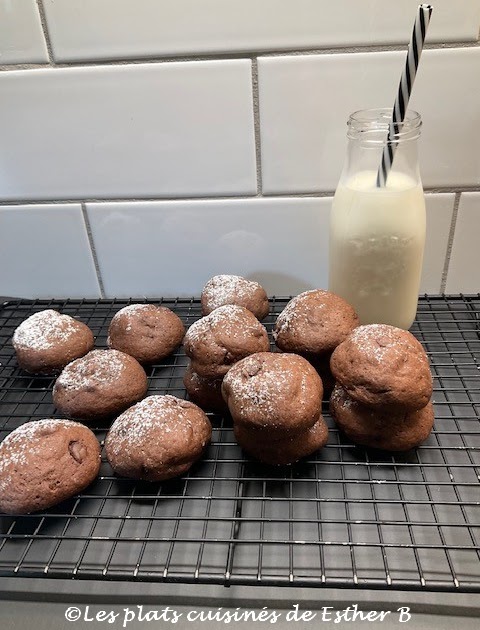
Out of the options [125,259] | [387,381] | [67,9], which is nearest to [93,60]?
[67,9]

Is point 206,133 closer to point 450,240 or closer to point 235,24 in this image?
point 235,24

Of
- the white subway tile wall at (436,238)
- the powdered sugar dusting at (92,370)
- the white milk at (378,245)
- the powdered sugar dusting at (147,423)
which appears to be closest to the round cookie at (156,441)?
the powdered sugar dusting at (147,423)

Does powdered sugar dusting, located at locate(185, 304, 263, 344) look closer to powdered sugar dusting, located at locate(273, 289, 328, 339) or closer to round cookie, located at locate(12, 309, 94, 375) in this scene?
powdered sugar dusting, located at locate(273, 289, 328, 339)

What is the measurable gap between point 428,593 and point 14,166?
3.50 feet

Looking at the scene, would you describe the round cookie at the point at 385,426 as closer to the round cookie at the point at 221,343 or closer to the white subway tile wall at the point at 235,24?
the round cookie at the point at 221,343

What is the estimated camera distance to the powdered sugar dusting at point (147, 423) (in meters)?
0.78

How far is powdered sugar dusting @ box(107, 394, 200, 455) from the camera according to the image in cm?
78

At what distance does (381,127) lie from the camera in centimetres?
91

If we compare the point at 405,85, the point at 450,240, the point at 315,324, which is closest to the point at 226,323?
the point at 315,324

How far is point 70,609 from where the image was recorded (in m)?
0.66

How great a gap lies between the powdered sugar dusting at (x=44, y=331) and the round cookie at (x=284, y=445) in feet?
1.34

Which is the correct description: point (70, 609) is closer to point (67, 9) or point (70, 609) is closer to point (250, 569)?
point (250, 569)

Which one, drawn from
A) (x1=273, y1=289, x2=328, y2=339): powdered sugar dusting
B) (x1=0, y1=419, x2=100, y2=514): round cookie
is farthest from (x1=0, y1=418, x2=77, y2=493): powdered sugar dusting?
(x1=273, y1=289, x2=328, y2=339): powdered sugar dusting

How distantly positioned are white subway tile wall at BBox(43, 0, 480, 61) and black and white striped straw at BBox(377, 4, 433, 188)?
130 millimetres
